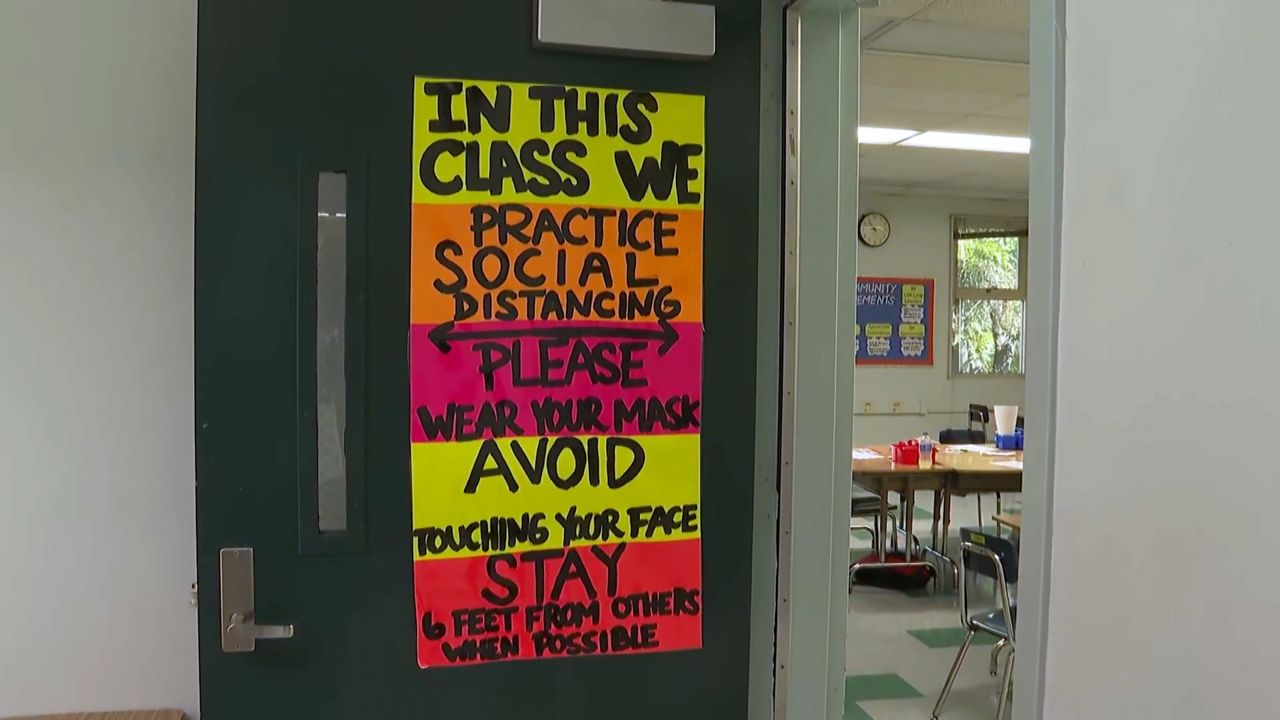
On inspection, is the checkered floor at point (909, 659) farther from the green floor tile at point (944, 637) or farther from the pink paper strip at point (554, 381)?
the pink paper strip at point (554, 381)

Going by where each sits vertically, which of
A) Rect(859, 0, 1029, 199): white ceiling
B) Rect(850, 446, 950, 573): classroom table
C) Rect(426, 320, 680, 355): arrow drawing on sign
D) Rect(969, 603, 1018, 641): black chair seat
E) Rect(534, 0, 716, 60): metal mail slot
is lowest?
Rect(969, 603, 1018, 641): black chair seat

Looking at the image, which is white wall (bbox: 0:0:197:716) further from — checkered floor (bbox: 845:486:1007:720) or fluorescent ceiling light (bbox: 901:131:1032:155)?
fluorescent ceiling light (bbox: 901:131:1032:155)

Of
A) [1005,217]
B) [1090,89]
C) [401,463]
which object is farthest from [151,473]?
[1005,217]

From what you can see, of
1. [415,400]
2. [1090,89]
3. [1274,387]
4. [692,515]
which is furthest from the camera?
[692,515]

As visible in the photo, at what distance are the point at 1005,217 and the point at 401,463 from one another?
806 cm

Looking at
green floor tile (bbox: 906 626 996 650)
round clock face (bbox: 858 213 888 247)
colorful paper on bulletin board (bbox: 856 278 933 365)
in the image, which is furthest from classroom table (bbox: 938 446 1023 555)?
round clock face (bbox: 858 213 888 247)

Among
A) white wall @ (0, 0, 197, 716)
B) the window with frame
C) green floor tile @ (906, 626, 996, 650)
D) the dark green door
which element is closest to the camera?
the dark green door

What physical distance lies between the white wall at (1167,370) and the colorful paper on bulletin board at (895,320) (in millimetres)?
7443

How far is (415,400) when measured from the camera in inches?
59.8

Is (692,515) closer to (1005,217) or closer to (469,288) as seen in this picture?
(469,288)

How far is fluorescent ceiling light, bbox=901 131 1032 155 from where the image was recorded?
18.2 feet

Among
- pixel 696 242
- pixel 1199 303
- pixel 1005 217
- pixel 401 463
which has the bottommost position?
pixel 401 463

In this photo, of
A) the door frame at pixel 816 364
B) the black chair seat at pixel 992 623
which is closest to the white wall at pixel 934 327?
the black chair seat at pixel 992 623

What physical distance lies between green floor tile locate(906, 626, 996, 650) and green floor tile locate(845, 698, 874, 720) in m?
0.88
